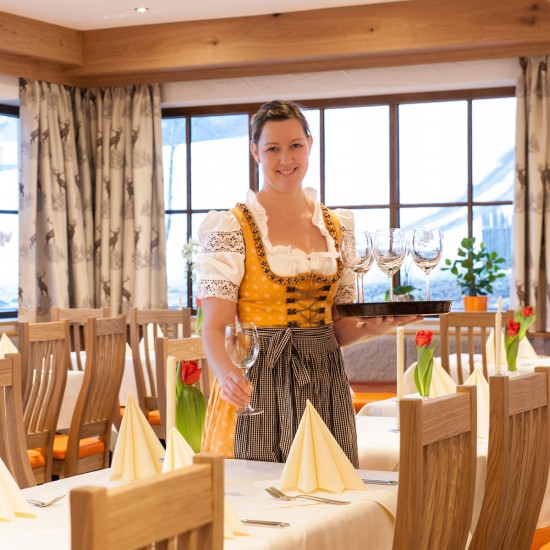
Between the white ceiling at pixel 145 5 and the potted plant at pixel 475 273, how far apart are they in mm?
1763

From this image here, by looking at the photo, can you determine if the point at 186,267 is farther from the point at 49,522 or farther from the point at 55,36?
the point at 49,522

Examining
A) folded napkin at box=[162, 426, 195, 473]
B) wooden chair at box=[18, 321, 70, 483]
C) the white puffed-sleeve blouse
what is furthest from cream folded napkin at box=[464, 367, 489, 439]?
wooden chair at box=[18, 321, 70, 483]

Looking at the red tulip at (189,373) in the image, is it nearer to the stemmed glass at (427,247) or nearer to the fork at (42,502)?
the fork at (42,502)

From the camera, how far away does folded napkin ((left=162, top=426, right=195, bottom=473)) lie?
1.91 meters

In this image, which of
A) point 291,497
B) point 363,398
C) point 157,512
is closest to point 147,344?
point 363,398

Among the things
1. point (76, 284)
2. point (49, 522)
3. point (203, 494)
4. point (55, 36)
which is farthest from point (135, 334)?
point (203, 494)

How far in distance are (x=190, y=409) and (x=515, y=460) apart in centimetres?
70

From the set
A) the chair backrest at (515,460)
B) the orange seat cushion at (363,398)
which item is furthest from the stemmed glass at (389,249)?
the orange seat cushion at (363,398)

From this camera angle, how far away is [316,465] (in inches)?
80.7

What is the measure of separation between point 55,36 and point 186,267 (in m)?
1.92

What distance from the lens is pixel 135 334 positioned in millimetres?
5391

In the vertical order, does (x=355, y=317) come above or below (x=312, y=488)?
above

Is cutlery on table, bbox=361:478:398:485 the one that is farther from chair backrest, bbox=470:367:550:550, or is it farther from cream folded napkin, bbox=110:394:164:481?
cream folded napkin, bbox=110:394:164:481

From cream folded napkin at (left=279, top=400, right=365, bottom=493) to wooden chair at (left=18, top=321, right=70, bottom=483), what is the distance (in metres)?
2.19
